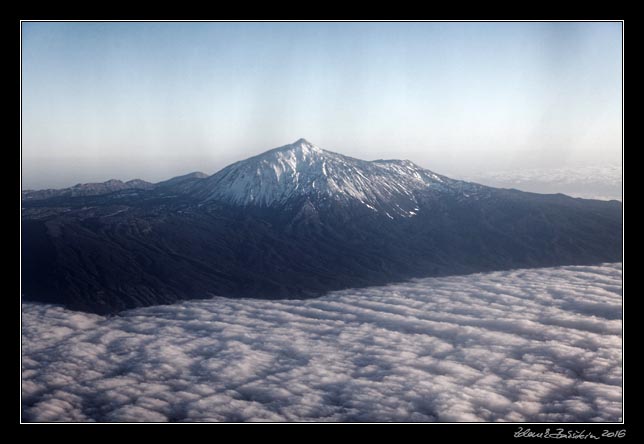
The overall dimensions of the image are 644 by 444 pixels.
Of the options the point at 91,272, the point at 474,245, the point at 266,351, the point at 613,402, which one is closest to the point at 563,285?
the point at 474,245

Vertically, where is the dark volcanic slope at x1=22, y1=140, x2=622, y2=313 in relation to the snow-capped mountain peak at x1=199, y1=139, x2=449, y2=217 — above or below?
below

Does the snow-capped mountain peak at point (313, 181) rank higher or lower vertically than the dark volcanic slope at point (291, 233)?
higher

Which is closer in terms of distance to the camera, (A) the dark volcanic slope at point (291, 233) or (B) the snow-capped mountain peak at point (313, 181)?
(A) the dark volcanic slope at point (291, 233)

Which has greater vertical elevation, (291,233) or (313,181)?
(313,181)

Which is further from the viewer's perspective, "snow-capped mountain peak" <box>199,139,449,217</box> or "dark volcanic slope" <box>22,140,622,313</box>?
"snow-capped mountain peak" <box>199,139,449,217</box>
